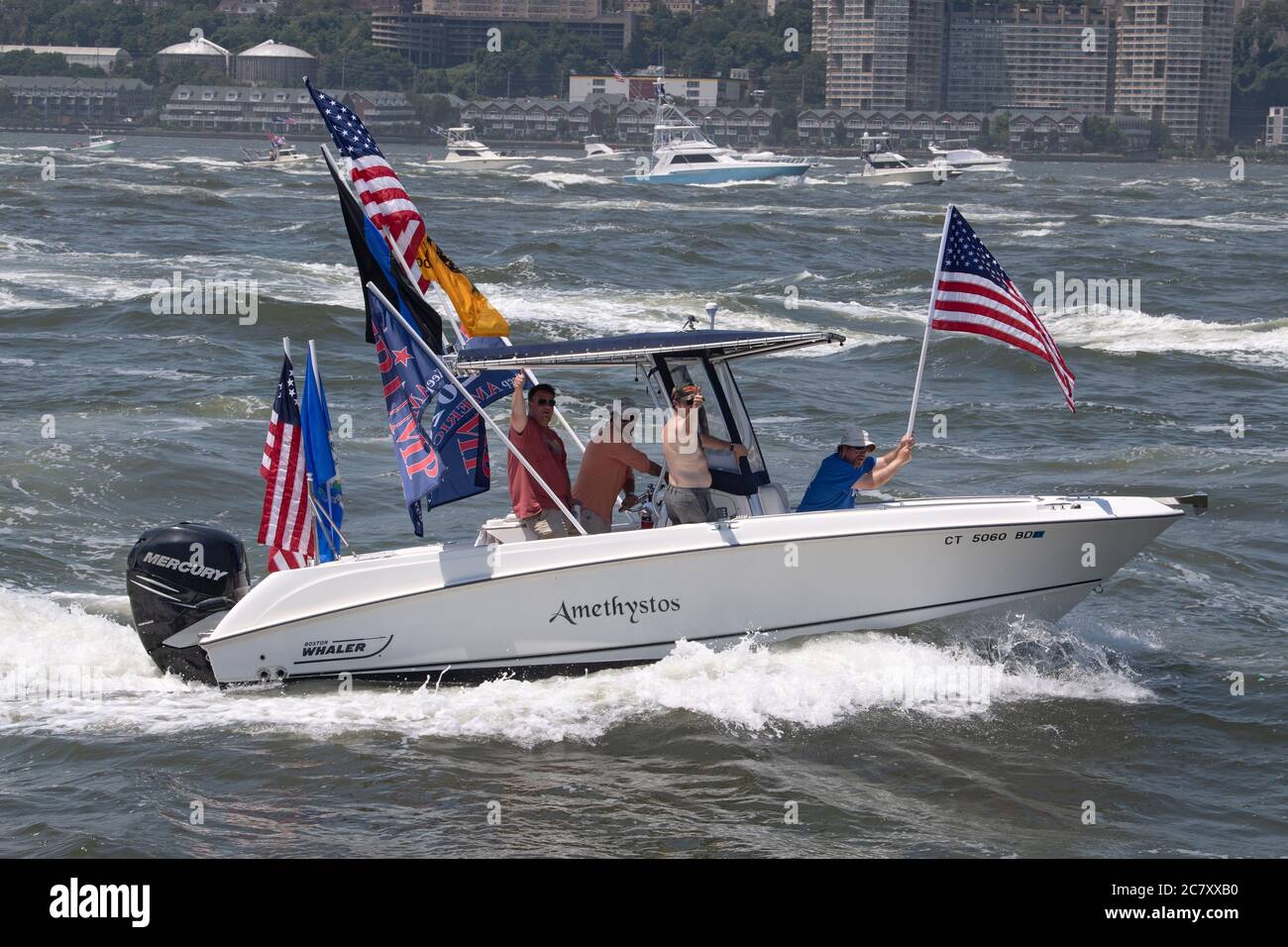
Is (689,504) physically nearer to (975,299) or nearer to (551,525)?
(551,525)

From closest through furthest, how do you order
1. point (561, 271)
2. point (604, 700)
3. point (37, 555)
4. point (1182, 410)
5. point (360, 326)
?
point (604, 700), point (37, 555), point (1182, 410), point (360, 326), point (561, 271)

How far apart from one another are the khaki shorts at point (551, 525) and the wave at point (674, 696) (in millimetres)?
1001

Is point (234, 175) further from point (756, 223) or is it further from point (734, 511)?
point (734, 511)

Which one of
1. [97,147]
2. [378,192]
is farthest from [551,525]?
[97,147]

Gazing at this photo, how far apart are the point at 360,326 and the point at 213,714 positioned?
71.1ft

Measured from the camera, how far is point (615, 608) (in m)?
11.8

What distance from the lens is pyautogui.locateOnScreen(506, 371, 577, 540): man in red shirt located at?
477 inches

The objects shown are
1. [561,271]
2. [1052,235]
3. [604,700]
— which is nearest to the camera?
[604,700]

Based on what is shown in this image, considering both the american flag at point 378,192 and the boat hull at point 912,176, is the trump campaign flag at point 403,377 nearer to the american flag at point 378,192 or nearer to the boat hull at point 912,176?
the american flag at point 378,192

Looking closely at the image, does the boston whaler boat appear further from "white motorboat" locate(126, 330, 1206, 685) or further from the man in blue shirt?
"white motorboat" locate(126, 330, 1206, 685)

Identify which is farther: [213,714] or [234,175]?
[234,175]
